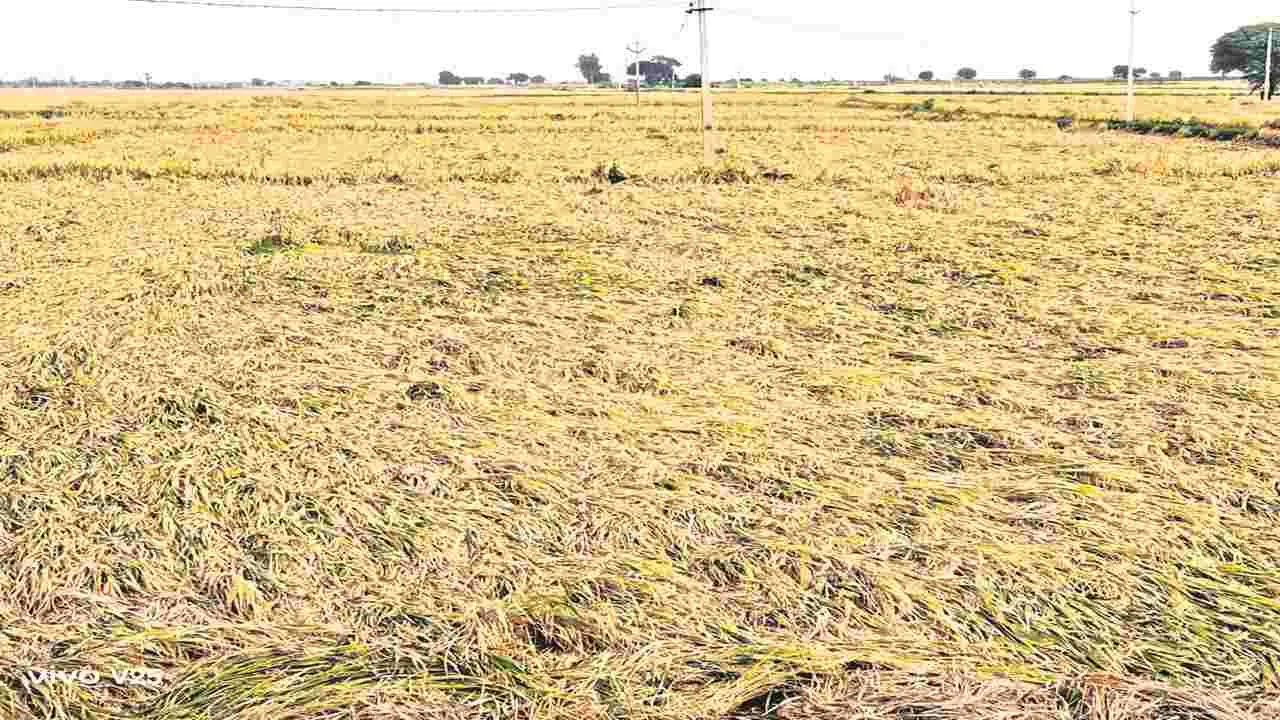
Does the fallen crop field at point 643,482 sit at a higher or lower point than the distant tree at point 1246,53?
lower

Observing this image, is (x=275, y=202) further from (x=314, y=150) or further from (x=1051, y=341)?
(x=1051, y=341)

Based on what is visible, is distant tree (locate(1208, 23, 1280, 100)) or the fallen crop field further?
distant tree (locate(1208, 23, 1280, 100))

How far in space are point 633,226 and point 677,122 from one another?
27.6 metres

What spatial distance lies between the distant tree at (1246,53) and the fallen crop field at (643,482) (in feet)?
288

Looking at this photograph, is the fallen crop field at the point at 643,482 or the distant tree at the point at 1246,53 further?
the distant tree at the point at 1246,53

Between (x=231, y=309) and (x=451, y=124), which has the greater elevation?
(x=451, y=124)

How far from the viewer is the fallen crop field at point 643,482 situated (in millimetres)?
2553

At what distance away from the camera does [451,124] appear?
119 ft

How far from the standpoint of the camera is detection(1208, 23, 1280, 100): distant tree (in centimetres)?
7700

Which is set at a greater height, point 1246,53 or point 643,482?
point 1246,53

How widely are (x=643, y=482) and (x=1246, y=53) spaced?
116977 millimetres

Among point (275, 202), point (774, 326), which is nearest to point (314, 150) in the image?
point (275, 202)

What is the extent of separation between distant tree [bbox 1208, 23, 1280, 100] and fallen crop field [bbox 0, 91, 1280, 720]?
87.9 m

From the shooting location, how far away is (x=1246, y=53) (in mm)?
92625
